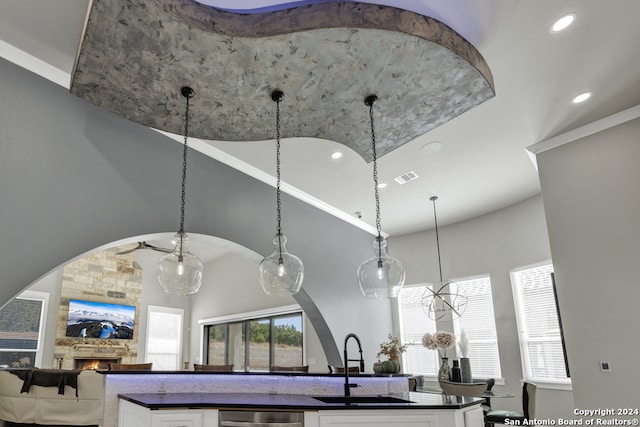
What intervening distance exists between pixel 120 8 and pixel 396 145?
2962 mm

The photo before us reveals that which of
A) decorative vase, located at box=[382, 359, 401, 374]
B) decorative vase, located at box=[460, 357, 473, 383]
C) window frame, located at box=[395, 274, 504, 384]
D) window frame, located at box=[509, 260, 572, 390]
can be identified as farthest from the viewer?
window frame, located at box=[395, 274, 504, 384]

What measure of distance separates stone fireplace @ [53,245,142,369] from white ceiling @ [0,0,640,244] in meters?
5.49

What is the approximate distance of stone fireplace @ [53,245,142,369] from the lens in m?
8.50

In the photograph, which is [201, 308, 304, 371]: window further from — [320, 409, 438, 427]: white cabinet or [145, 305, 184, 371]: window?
[320, 409, 438, 427]: white cabinet

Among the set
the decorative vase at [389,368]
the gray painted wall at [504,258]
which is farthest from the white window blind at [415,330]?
the decorative vase at [389,368]

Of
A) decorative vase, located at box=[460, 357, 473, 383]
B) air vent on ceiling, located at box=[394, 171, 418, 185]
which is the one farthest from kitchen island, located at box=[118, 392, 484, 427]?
air vent on ceiling, located at box=[394, 171, 418, 185]

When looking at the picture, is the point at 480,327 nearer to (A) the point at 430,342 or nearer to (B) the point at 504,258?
(B) the point at 504,258

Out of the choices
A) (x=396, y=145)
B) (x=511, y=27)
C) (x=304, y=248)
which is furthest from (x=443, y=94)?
(x=304, y=248)

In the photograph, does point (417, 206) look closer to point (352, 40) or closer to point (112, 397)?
point (352, 40)

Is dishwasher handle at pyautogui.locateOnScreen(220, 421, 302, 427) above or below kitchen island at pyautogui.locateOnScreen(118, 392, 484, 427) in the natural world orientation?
below

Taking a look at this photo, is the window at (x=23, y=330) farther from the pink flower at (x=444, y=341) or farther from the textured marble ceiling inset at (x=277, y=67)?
the pink flower at (x=444, y=341)

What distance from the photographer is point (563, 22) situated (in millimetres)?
3355

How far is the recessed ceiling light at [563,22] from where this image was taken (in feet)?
10.8

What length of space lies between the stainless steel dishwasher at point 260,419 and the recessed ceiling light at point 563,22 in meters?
3.39
